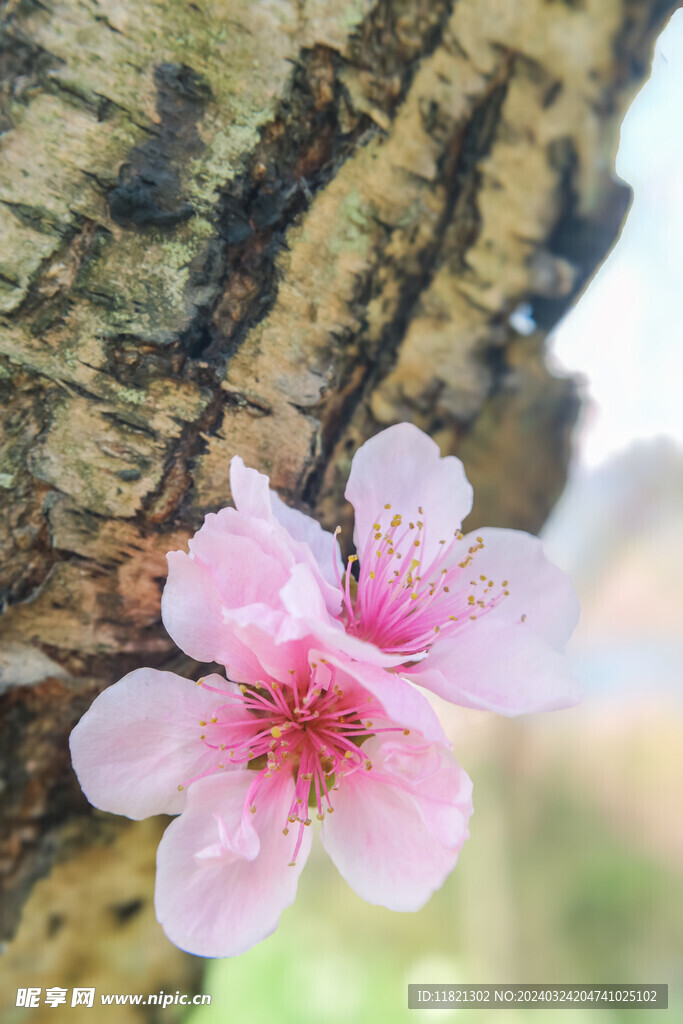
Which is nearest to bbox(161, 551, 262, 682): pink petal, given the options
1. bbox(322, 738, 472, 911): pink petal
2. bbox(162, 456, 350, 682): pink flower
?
bbox(162, 456, 350, 682): pink flower

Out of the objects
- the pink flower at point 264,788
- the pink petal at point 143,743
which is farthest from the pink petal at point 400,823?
the pink petal at point 143,743

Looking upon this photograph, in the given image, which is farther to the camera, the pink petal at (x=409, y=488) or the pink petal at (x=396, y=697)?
the pink petal at (x=409, y=488)

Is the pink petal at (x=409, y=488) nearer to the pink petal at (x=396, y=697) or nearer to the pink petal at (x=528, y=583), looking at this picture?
the pink petal at (x=528, y=583)

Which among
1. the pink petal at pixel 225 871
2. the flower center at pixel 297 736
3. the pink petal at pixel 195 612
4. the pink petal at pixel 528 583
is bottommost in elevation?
the pink petal at pixel 225 871

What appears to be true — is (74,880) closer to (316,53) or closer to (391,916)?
(391,916)

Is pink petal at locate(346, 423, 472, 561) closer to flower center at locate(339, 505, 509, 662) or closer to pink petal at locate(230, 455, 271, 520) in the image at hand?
flower center at locate(339, 505, 509, 662)

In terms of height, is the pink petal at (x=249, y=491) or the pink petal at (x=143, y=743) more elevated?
the pink petal at (x=249, y=491)
